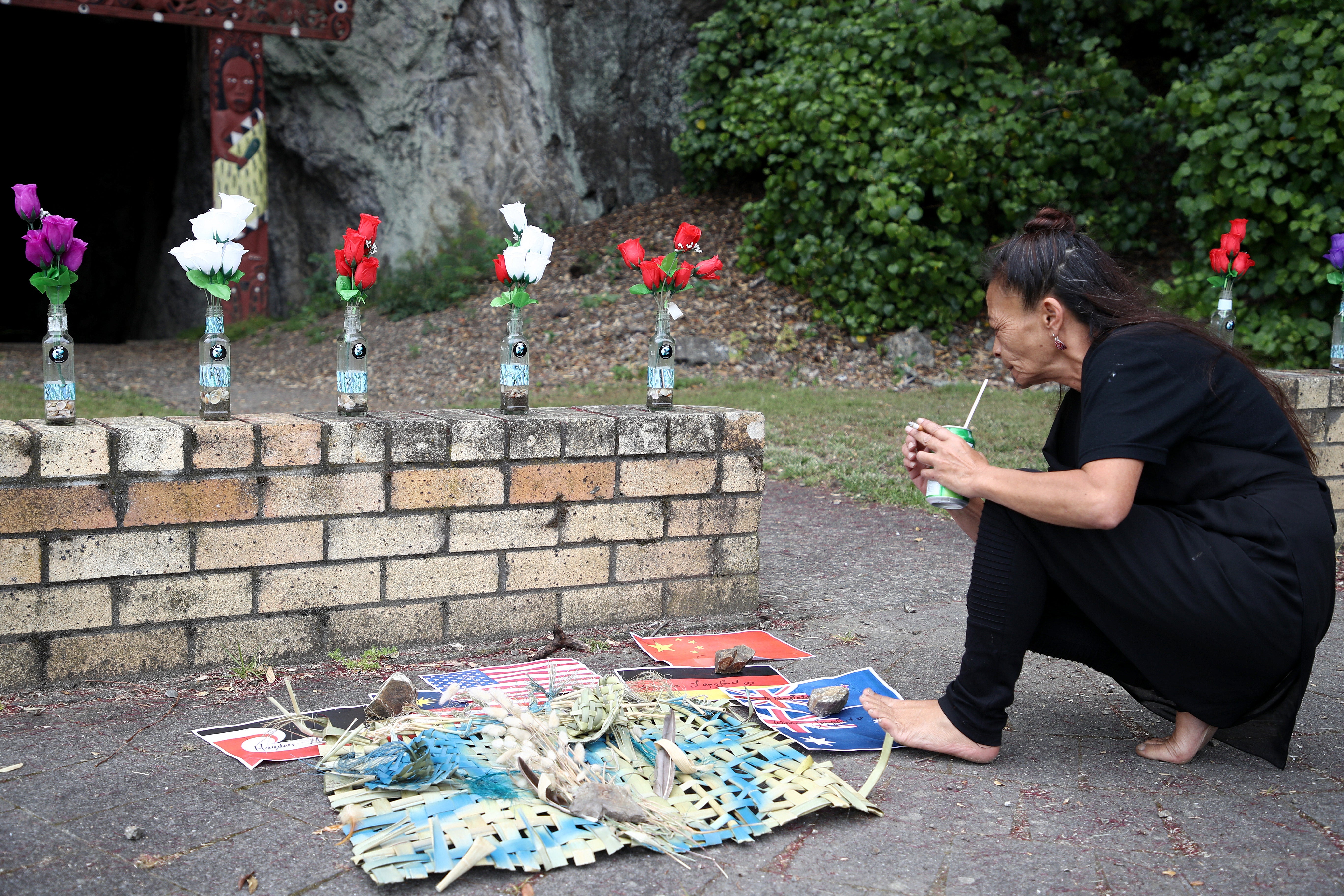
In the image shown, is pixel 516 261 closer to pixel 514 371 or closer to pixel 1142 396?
pixel 514 371

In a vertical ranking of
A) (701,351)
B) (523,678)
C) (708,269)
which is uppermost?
(708,269)

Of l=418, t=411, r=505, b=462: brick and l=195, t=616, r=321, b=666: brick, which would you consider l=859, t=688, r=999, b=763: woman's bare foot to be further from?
→ l=195, t=616, r=321, b=666: brick

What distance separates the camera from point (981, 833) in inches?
84.2

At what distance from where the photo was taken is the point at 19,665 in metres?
2.70

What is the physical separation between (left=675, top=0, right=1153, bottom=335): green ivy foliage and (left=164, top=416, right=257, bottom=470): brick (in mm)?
7070

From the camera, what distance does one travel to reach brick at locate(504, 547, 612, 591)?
10.8ft

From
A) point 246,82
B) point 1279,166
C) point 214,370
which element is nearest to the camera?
point 214,370

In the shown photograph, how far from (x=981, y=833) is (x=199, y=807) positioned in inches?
62.5

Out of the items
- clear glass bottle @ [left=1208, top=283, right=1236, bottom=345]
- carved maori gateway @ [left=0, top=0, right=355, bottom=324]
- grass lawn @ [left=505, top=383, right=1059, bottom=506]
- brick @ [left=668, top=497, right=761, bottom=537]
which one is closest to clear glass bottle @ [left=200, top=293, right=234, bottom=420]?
brick @ [left=668, top=497, right=761, bottom=537]

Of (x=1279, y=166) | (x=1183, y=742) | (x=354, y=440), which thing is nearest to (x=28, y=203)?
(x=354, y=440)

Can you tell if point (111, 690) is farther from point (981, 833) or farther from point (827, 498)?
point (827, 498)

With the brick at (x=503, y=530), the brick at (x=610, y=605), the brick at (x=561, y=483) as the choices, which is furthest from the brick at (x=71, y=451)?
the brick at (x=610, y=605)

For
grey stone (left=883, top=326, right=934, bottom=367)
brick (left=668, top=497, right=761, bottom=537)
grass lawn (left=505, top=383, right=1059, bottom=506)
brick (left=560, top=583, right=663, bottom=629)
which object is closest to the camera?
brick (left=560, top=583, right=663, bottom=629)

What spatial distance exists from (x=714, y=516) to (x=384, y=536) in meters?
1.09
